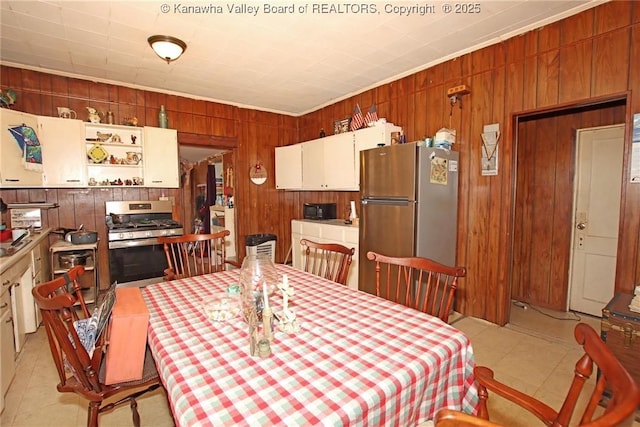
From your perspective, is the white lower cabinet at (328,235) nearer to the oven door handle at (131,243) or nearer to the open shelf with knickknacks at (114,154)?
the oven door handle at (131,243)

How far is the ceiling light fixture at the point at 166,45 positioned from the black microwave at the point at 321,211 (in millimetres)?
2634

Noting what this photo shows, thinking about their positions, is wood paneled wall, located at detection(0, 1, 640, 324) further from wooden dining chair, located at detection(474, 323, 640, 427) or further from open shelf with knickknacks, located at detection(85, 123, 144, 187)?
wooden dining chair, located at detection(474, 323, 640, 427)

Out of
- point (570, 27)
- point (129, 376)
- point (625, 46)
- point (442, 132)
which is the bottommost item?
point (129, 376)

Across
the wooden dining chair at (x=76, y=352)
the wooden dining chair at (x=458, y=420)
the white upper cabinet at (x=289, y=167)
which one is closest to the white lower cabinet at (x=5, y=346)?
the wooden dining chair at (x=76, y=352)

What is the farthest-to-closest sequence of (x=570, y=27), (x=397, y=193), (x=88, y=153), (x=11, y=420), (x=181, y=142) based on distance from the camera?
(x=181, y=142), (x=88, y=153), (x=397, y=193), (x=570, y=27), (x=11, y=420)

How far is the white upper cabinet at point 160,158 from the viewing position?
3.89 metres

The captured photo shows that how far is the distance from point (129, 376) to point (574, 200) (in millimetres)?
4130

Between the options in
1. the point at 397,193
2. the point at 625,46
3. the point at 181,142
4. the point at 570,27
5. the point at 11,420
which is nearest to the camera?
the point at 11,420

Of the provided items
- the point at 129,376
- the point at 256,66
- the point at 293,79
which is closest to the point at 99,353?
the point at 129,376

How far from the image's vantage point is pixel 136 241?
3.68 meters

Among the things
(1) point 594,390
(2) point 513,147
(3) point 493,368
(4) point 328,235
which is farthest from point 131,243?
(2) point 513,147

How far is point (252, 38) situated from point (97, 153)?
234cm

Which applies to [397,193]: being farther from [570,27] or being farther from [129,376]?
[129,376]

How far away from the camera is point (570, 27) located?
8.13 feet
